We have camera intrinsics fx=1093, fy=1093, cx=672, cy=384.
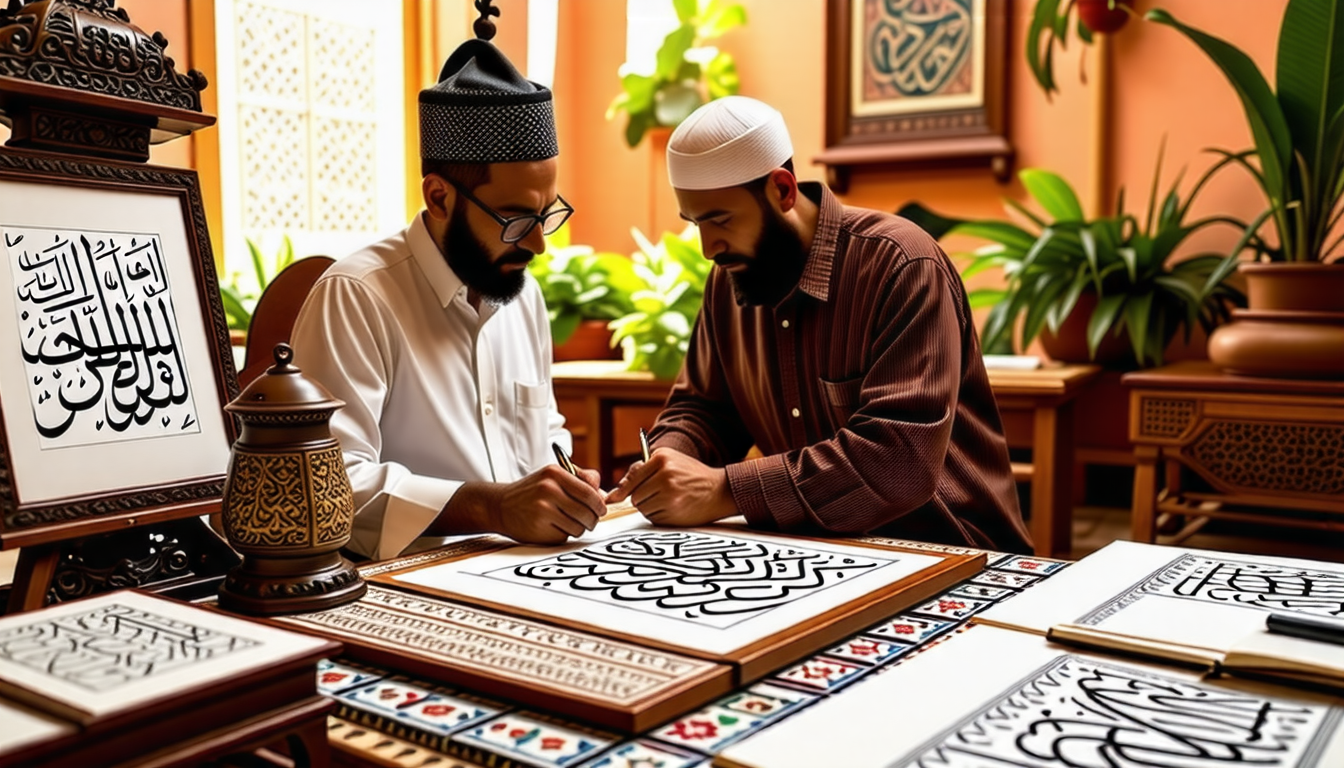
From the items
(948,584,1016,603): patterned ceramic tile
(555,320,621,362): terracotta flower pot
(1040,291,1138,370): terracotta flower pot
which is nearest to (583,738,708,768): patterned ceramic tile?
(948,584,1016,603): patterned ceramic tile

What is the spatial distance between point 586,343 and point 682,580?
3.18 meters

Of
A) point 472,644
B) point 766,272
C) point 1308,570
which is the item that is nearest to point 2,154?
point 472,644

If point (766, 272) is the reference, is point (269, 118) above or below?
above

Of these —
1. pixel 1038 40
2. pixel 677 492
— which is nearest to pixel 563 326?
pixel 1038 40

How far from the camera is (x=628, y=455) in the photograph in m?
4.05

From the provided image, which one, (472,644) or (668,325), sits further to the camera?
(668,325)

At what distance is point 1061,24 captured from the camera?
386 cm

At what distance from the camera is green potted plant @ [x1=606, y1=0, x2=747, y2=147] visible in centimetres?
471

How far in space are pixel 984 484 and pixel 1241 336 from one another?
1512 mm

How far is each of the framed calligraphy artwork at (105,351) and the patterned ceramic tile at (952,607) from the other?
81 cm

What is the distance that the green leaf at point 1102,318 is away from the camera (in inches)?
138

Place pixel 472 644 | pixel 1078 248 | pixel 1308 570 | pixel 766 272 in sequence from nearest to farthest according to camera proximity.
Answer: pixel 472 644 → pixel 1308 570 → pixel 766 272 → pixel 1078 248

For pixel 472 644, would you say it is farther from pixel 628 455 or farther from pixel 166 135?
pixel 628 455

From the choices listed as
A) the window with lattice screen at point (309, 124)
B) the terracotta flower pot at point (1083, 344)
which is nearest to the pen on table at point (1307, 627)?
the terracotta flower pot at point (1083, 344)
